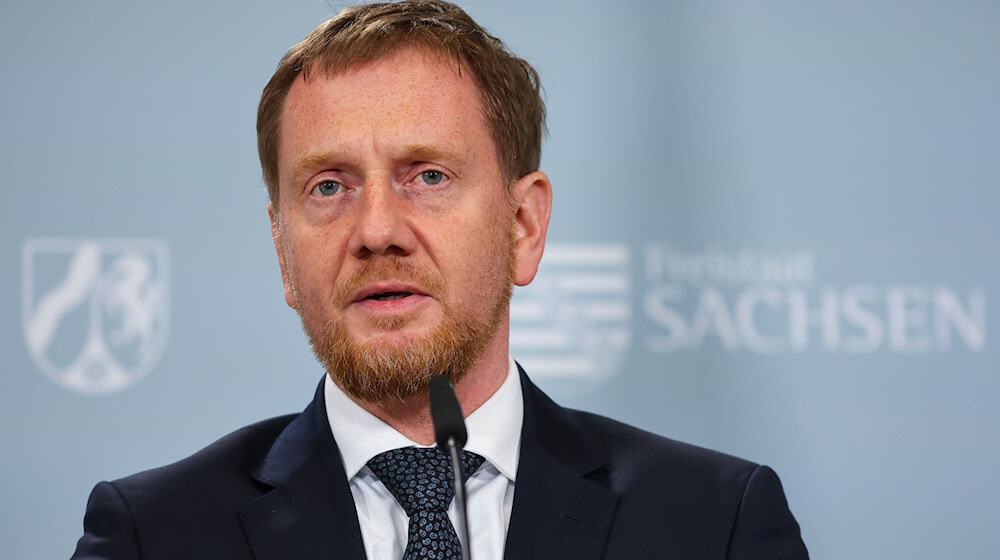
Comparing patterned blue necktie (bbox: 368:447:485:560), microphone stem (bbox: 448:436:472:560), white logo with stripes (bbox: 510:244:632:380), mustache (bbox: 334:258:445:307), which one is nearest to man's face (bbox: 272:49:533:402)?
mustache (bbox: 334:258:445:307)

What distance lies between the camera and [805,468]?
290 cm

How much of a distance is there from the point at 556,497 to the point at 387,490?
268mm

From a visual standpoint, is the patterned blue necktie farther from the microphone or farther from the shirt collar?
the microphone

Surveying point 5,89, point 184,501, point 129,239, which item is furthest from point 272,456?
point 5,89

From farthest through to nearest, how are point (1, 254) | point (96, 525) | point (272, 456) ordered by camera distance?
1. point (1, 254)
2. point (272, 456)
3. point (96, 525)

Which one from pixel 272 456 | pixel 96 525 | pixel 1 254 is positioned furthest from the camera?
pixel 1 254

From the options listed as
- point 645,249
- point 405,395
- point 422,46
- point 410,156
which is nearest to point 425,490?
point 405,395

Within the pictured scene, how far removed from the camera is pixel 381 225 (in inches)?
65.9

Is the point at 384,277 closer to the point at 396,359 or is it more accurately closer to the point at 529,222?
the point at 396,359

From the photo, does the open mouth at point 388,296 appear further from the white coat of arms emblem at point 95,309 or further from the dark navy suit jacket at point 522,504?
the white coat of arms emblem at point 95,309

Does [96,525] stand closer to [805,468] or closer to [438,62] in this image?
[438,62]

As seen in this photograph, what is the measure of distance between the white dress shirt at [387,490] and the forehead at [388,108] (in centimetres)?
42

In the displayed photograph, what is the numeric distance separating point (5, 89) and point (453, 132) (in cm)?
160

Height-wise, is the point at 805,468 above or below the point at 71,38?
below
